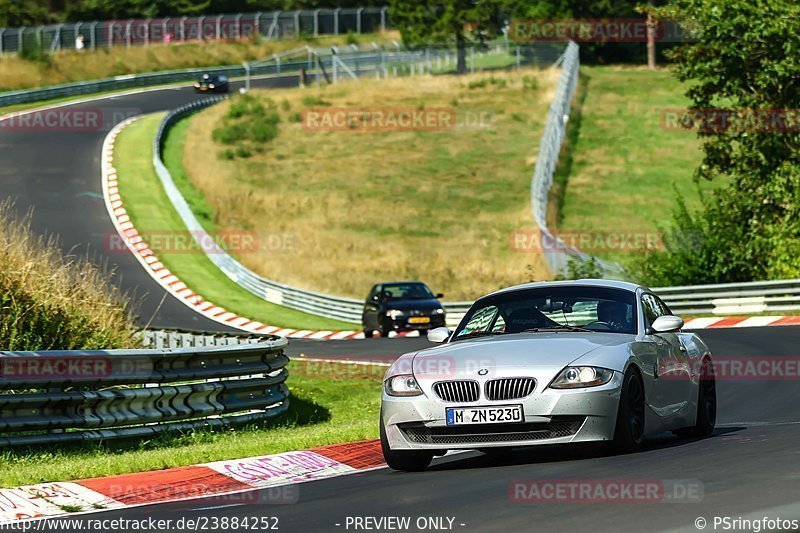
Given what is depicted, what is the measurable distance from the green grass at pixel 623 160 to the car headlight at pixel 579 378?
33088 mm

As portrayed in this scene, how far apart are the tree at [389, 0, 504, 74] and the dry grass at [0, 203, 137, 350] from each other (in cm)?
7112

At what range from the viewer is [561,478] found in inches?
354

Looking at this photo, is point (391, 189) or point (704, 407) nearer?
point (704, 407)

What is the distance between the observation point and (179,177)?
54969 millimetres

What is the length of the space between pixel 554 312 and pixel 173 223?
36784 mm

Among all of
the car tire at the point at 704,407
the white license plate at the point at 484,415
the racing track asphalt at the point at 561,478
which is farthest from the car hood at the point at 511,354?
the car tire at the point at 704,407

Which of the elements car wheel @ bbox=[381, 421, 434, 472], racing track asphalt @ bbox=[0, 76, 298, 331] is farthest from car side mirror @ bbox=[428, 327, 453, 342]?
racing track asphalt @ bbox=[0, 76, 298, 331]

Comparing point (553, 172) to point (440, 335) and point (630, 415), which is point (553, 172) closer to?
point (440, 335)

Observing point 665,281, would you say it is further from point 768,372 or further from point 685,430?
point 685,430

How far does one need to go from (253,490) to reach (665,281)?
25.9 meters

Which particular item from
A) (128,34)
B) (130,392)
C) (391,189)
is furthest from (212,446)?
(128,34)

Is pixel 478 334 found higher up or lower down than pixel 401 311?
higher up

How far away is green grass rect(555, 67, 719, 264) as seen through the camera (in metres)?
51.1

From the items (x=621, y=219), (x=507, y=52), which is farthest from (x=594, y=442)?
(x=507, y=52)
